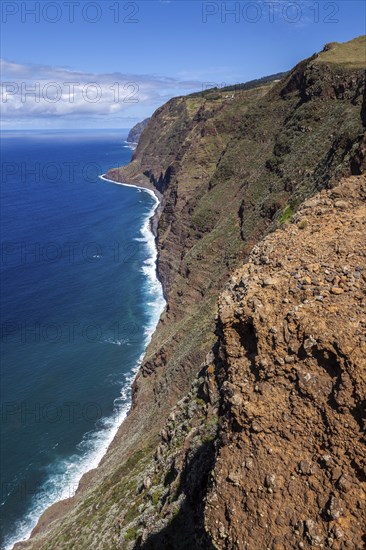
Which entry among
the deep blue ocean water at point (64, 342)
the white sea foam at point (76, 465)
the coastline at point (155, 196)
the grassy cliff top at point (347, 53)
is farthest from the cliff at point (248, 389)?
the coastline at point (155, 196)

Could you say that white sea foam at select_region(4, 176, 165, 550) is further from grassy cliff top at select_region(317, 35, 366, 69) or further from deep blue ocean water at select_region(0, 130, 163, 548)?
grassy cliff top at select_region(317, 35, 366, 69)

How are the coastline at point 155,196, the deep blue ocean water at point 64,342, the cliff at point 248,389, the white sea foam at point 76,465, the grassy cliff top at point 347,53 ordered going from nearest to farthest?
the cliff at point 248,389 < the white sea foam at point 76,465 < the deep blue ocean water at point 64,342 < the grassy cliff top at point 347,53 < the coastline at point 155,196

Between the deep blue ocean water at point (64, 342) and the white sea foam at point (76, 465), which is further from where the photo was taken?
the deep blue ocean water at point (64, 342)

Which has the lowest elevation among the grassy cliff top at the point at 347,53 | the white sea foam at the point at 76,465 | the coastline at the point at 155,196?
Result: the white sea foam at the point at 76,465

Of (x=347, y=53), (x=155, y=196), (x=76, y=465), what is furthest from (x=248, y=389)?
(x=155, y=196)

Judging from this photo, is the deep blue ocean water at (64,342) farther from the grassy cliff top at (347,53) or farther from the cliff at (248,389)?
the grassy cliff top at (347,53)

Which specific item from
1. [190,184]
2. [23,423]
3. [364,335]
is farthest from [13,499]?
[190,184]
